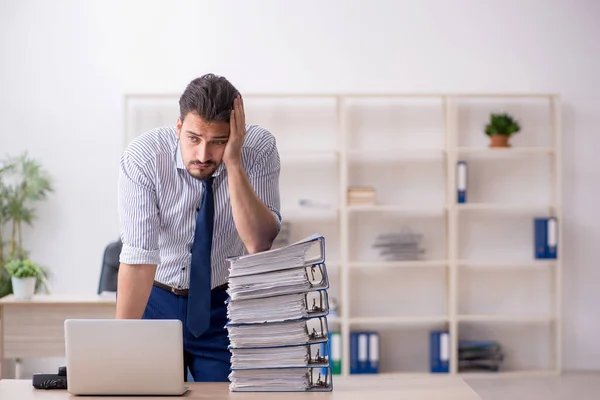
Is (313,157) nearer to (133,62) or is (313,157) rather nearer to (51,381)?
(133,62)

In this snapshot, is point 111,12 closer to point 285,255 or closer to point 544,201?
point 544,201

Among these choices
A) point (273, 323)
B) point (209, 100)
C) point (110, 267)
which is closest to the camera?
point (273, 323)

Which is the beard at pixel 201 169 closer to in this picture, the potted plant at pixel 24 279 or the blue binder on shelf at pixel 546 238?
the potted plant at pixel 24 279

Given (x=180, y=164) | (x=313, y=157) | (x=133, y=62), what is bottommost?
(x=180, y=164)

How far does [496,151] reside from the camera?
587cm

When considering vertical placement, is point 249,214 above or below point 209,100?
below

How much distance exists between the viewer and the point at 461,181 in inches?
229

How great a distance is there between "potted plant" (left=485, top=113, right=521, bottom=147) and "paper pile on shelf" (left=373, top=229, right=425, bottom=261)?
2.80 feet

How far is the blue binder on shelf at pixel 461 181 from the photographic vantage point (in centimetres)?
582

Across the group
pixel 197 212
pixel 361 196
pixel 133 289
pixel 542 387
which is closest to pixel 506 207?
pixel 361 196

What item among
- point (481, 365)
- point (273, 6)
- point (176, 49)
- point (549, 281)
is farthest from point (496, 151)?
point (176, 49)

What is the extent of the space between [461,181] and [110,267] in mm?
2496

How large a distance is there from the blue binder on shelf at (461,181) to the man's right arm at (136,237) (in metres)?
3.64

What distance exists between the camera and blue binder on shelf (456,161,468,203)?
5824 millimetres
